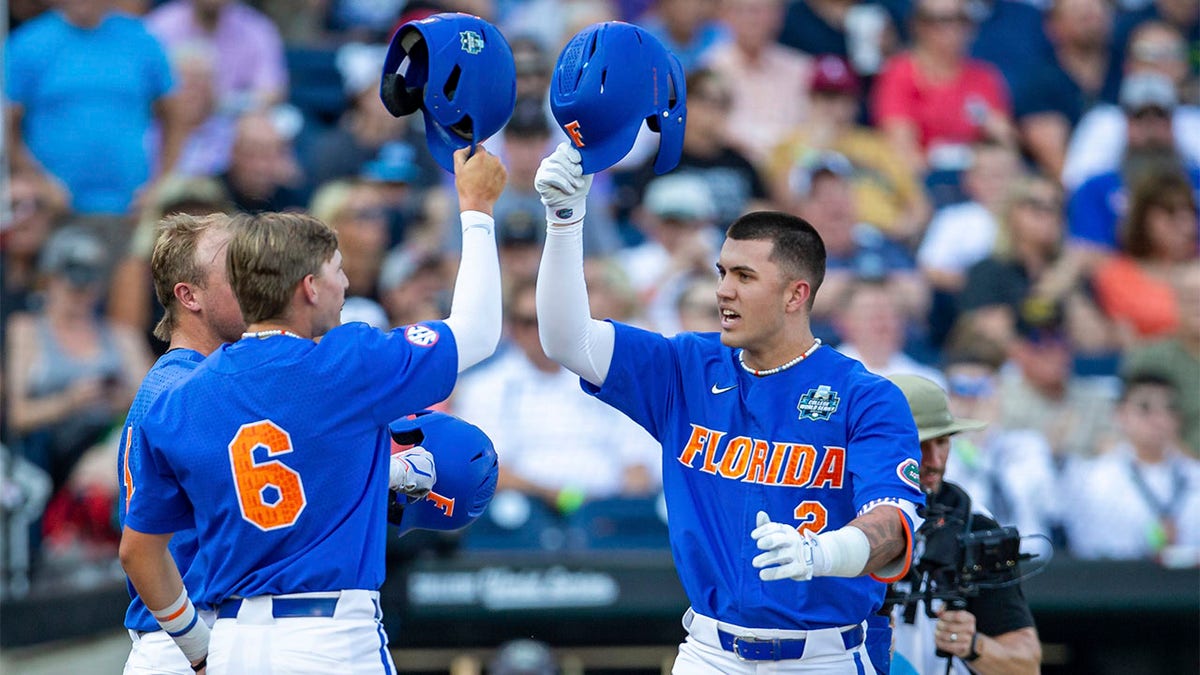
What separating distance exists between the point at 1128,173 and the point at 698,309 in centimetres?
345

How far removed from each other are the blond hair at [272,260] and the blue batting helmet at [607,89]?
2.78 ft

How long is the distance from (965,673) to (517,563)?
2.97m

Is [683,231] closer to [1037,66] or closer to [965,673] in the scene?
[1037,66]

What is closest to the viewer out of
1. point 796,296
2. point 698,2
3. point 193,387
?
point 193,387

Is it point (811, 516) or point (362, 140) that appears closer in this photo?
point (811, 516)

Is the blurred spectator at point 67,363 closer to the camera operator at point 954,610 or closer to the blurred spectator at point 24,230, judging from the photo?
the blurred spectator at point 24,230

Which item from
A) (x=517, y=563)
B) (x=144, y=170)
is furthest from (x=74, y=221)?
(x=517, y=563)

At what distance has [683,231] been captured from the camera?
28.6 feet

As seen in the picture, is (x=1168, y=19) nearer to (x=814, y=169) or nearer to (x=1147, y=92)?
(x=1147, y=92)

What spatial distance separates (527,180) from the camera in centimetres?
868

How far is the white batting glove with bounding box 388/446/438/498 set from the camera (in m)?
4.03

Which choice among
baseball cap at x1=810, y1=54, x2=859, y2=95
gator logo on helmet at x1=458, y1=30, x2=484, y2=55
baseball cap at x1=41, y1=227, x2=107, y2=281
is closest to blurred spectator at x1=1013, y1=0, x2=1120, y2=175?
baseball cap at x1=810, y1=54, x2=859, y2=95

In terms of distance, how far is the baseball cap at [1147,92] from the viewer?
982cm

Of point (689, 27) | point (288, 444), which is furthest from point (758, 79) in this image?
point (288, 444)
